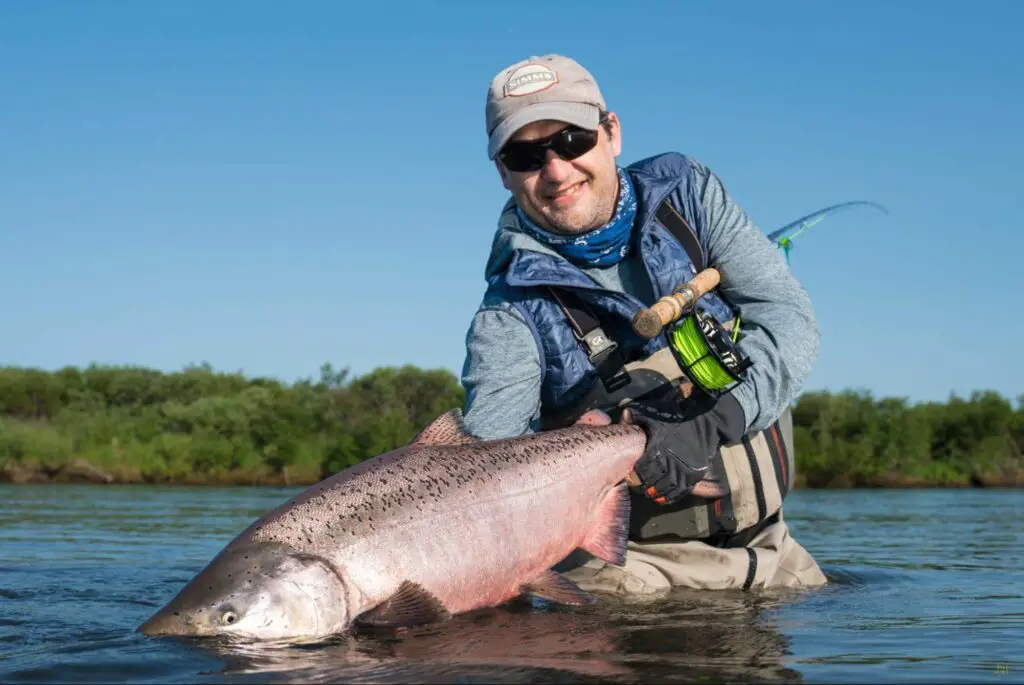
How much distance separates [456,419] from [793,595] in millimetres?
1864

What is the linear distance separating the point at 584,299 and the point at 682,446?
0.89m

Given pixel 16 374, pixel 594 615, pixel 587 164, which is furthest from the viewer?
pixel 16 374

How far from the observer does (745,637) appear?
388 centimetres

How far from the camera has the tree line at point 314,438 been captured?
28.2m

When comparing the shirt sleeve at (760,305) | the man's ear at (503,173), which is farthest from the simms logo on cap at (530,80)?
the shirt sleeve at (760,305)

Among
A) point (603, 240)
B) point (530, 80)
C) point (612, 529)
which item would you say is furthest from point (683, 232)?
point (612, 529)

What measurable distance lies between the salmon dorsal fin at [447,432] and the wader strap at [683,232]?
4.68 ft

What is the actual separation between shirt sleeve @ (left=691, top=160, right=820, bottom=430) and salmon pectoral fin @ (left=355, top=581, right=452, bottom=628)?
168 centimetres

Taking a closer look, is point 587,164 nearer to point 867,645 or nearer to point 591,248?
point 591,248

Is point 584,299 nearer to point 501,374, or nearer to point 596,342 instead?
point 596,342

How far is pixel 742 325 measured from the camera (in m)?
5.15

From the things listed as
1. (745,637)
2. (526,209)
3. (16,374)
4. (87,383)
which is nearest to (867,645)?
(745,637)

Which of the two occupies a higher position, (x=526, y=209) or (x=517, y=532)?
(x=526, y=209)

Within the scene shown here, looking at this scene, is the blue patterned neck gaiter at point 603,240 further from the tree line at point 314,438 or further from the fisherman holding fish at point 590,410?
the tree line at point 314,438
